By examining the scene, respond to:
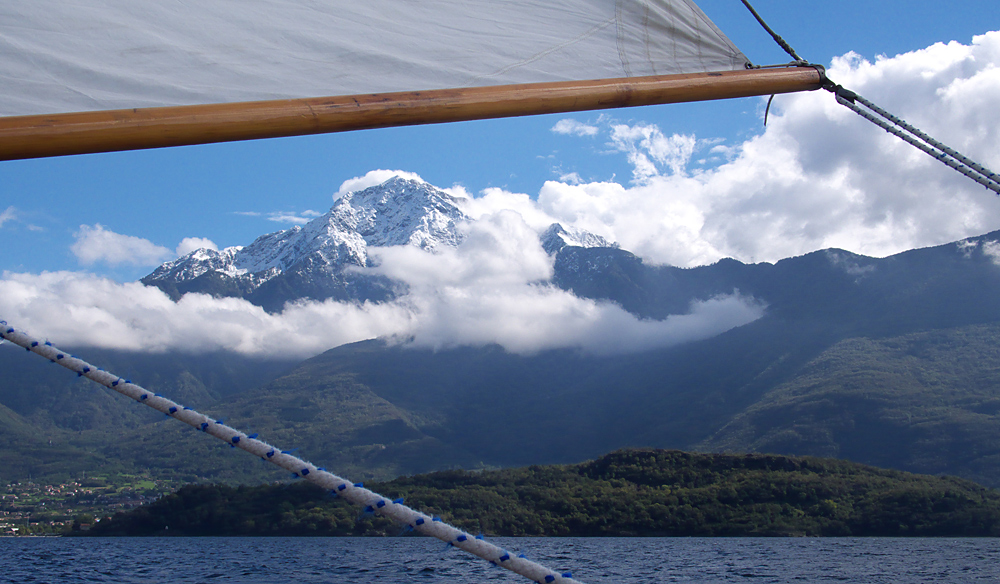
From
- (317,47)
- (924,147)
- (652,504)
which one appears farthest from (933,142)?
(652,504)

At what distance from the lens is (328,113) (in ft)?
12.3

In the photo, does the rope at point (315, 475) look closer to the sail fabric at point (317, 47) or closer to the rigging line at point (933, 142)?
the sail fabric at point (317, 47)

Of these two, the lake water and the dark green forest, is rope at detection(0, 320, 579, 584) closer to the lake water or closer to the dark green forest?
the lake water

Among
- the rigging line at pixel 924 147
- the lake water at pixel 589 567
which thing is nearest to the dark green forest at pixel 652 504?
the lake water at pixel 589 567

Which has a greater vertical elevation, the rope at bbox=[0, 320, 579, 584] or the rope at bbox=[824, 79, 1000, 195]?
the rope at bbox=[824, 79, 1000, 195]

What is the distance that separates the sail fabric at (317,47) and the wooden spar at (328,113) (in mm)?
197

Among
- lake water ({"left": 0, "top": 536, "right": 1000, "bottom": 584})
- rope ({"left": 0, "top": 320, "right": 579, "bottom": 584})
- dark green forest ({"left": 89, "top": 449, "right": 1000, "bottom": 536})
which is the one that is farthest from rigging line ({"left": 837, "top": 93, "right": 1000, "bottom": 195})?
dark green forest ({"left": 89, "top": 449, "right": 1000, "bottom": 536})

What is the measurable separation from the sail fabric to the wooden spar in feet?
0.65

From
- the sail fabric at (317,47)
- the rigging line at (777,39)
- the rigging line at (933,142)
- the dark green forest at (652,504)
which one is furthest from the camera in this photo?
the dark green forest at (652,504)

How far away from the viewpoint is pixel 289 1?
15.0ft

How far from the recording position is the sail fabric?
3844 millimetres

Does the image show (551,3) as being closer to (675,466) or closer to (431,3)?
(431,3)

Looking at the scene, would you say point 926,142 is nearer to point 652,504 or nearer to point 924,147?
point 924,147

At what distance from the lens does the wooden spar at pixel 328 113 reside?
3424mm
